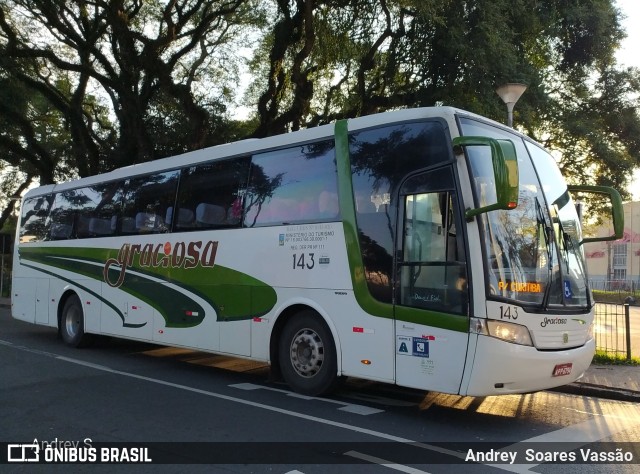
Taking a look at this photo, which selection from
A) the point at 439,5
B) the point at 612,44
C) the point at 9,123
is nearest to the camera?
the point at 439,5

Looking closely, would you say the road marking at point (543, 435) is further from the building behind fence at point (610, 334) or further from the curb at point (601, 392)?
the building behind fence at point (610, 334)

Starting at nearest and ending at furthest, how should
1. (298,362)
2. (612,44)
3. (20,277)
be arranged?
(298,362)
(20,277)
(612,44)

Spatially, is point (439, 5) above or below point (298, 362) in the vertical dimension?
above

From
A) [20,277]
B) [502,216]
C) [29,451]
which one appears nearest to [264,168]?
[502,216]

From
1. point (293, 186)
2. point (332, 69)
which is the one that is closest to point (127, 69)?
point (332, 69)

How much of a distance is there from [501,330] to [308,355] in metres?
2.86

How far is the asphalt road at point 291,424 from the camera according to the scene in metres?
5.45

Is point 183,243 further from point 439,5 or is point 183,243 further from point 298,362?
point 439,5

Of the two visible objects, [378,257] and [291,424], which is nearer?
[291,424]

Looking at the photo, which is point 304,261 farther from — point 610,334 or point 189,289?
point 610,334

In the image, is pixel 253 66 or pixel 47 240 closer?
pixel 47 240

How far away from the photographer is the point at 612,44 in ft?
57.7

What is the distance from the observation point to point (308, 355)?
8141mm

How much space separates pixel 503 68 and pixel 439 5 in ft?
7.18
